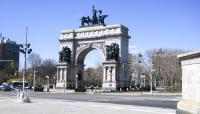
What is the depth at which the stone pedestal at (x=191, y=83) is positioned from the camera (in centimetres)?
1195

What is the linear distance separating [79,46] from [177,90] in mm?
27584

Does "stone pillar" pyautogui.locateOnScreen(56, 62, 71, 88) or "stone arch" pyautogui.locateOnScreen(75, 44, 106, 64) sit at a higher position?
"stone arch" pyautogui.locateOnScreen(75, 44, 106, 64)

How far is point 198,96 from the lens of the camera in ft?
38.9

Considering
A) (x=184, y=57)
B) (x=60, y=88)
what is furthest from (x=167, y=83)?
(x=184, y=57)

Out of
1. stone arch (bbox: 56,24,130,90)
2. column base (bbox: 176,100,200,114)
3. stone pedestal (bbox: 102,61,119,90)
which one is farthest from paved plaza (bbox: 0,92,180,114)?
stone arch (bbox: 56,24,130,90)

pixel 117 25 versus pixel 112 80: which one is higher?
pixel 117 25

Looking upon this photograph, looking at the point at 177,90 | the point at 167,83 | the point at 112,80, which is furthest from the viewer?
the point at 167,83

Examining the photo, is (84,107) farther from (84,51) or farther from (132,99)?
(84,51)

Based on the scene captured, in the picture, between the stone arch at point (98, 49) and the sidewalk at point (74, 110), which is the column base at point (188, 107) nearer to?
the sidewalk at point (74, 110)

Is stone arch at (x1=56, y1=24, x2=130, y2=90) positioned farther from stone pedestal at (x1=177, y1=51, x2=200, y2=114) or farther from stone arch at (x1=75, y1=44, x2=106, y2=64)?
stone pedestal at (x1=177, y1=51, x2=200, y2=114)

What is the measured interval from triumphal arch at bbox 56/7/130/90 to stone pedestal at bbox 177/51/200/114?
64.0 metres

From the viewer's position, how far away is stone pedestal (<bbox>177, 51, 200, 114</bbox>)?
471 inches

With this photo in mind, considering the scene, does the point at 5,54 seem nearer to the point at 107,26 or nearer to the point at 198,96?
the point at 107,26

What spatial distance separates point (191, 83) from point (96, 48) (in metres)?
73.1
